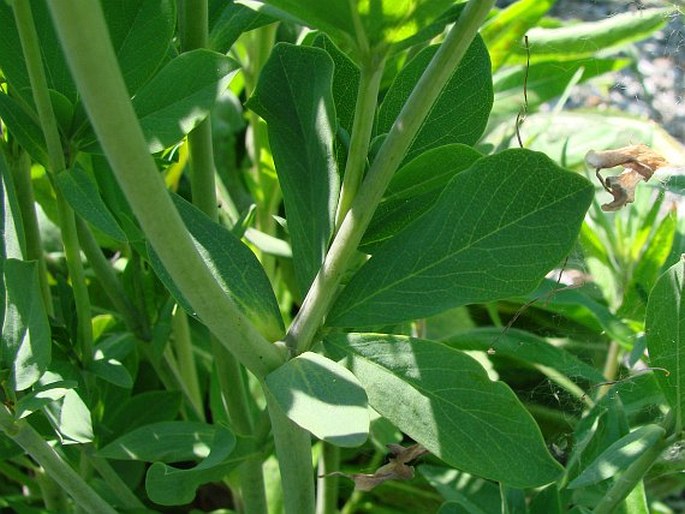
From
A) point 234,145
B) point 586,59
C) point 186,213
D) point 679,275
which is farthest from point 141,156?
point 234,145

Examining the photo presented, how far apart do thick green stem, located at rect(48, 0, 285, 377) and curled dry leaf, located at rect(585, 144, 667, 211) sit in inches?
8.8

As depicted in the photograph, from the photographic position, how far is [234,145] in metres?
1.13

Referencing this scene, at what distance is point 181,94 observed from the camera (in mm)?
498

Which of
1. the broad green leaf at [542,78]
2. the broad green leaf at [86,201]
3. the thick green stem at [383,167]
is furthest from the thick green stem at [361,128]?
the broad green leaf at [542,78]

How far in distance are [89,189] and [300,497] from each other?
0.19 metres

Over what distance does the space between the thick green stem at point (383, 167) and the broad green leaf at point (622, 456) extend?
0.15 m

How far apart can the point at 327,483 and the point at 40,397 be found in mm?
312

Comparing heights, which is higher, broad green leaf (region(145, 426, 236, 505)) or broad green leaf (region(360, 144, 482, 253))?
broad green leaf (region(360, 144, 482, 253))

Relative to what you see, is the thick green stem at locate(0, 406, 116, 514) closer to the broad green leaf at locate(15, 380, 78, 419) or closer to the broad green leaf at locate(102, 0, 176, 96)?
the broad green leaf at locate(15, 380, 78, 419)

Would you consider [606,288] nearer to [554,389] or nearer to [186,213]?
[554,389]

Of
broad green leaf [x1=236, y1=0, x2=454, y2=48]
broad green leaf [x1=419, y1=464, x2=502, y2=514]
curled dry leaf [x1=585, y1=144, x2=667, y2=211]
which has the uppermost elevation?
broad green leaf [x1=236, y1=0, x2=454, y2=48]

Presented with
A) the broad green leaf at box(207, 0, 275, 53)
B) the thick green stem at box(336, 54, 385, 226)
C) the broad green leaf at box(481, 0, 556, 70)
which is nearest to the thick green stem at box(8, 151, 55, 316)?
the broad green leaf at box(207, 0, 275, 53)

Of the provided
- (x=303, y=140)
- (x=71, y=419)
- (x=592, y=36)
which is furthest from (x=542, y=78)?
(x=71, y=419)

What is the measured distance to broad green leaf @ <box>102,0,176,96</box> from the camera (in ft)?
1.65
